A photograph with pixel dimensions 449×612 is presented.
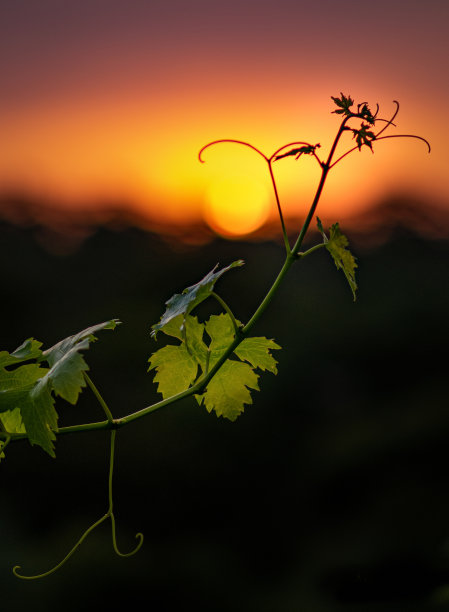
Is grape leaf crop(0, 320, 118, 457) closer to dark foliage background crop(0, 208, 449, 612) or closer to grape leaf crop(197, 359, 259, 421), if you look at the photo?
grape leaf crop(197, 359, 259, 421)

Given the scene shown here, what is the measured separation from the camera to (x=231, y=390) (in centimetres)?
69

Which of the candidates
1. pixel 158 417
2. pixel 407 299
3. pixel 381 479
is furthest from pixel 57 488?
pixel 407 299

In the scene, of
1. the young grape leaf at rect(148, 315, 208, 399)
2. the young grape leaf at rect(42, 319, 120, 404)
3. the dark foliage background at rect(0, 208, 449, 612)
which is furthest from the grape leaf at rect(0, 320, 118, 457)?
the dark foliage background at rect(0, 208, 449, 612)

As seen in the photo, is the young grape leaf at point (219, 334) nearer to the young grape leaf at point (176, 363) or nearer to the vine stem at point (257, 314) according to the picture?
the young grape leaf at point (176, 363)

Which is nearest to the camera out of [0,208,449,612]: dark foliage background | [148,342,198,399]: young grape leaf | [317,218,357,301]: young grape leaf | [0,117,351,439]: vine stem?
[0,117,351,439]: vine stem

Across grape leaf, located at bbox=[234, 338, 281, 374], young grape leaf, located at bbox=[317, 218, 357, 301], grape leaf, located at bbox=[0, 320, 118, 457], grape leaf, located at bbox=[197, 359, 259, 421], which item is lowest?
grape leaf, located at bbox=[197, 359, 259, 421]

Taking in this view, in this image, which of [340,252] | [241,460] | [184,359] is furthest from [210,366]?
[241,460]

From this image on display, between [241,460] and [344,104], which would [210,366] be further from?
[241,460]

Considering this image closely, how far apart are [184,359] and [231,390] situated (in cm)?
6

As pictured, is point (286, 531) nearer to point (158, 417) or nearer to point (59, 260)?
point (158, 417)

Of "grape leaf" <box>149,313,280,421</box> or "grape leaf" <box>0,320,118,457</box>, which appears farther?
"grape leaf" <box>149,313,280,421</box>

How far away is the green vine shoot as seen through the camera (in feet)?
1.60

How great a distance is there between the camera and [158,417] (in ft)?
15.8

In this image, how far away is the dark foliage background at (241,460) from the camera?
15.0 feet
